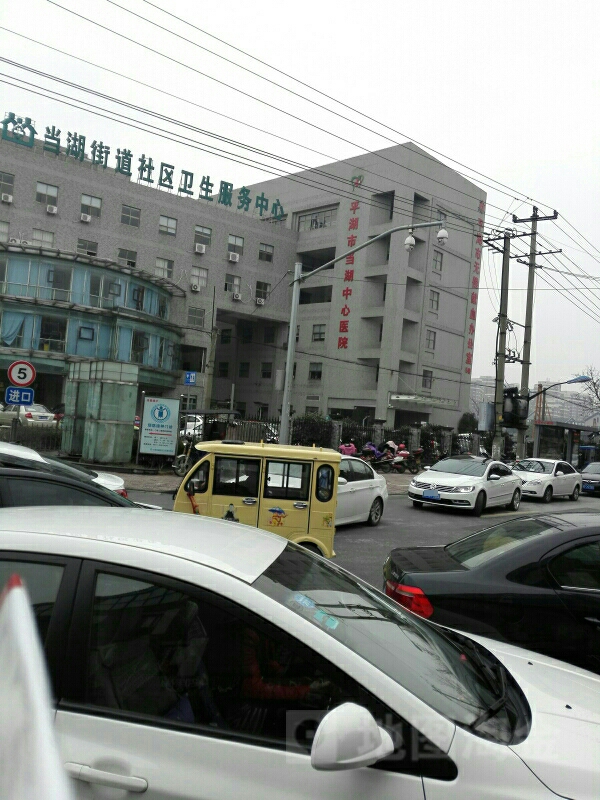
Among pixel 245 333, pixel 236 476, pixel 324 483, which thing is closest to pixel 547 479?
pixel 324 483

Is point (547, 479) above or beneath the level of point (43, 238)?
beneath

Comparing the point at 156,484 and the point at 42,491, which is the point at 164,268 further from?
the point at 42,491

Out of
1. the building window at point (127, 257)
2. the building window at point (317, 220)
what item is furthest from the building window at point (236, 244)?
the building window at point (127, 257)

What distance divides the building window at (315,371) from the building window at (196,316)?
30.4 ft

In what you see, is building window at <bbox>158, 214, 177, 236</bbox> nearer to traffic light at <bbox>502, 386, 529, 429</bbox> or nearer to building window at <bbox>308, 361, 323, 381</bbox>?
building window at <bbox>308, 361, 323, 381</bbox>

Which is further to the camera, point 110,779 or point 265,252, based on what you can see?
point 265,252

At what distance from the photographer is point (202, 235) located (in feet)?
150

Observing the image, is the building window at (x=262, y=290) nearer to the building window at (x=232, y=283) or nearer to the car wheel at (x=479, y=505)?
the building window at (x=232, y=283)

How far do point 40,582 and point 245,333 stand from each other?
52014mm

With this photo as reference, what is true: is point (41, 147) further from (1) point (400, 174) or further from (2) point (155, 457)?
(2) point (155, 457)

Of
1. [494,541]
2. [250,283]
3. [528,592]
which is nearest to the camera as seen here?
[528,592]

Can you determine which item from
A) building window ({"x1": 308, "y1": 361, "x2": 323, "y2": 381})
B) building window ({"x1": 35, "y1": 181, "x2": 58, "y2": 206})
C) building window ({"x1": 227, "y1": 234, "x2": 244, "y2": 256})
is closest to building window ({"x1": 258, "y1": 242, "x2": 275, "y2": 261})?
building window ({"x1": 227, "y1": 234, "x2": 244, "y2": 256})

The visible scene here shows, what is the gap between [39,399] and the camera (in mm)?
39531

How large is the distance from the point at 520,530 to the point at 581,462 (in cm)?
3535
